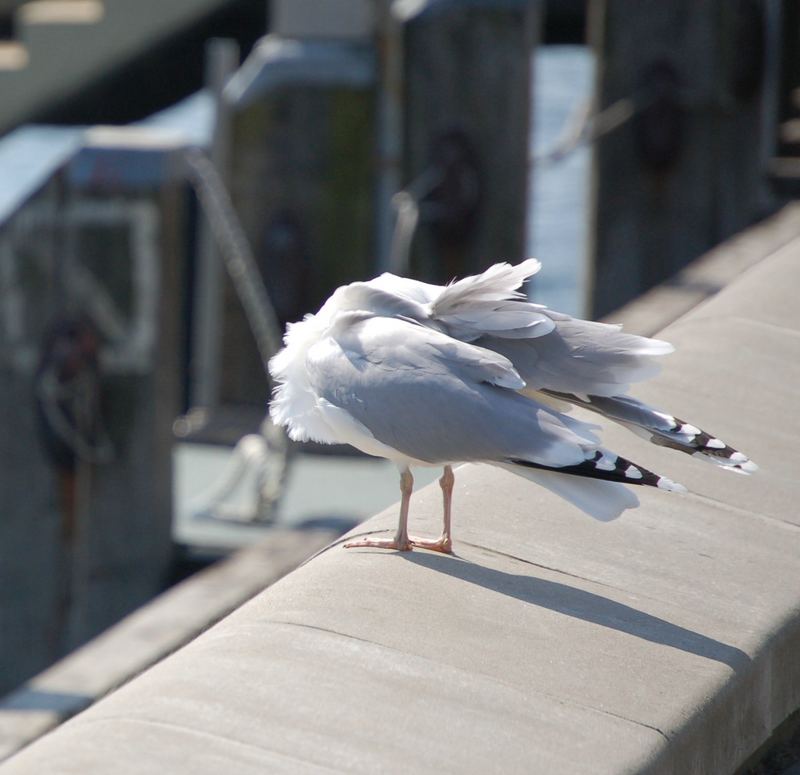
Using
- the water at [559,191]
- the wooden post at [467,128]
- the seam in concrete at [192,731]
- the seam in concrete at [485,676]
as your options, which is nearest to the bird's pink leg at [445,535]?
the seam in concrete at [485,676]

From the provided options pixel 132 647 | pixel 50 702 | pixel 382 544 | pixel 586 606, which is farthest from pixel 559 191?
pixel 586 606

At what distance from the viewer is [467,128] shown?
22.5 feet

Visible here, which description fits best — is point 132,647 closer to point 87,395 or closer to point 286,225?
point 87,395

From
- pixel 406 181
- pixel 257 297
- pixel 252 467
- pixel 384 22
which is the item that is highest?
pixel 384 22

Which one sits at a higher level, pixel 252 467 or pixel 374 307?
pixel 374 307

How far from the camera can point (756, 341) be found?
3.60 meters

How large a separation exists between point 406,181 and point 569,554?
4.63 metres

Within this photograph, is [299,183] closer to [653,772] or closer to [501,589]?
[501,589]

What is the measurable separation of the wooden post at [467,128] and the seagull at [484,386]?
13.6ft

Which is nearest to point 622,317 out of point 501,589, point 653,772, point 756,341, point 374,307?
point 756,341

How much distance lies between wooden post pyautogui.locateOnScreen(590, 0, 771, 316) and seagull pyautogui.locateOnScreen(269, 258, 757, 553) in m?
4.78

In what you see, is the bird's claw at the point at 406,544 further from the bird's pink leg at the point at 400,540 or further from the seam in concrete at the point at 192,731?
the seam in concrete at the point at 192,731

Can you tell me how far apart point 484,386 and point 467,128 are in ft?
14.6

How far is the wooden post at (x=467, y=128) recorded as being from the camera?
6.65m
